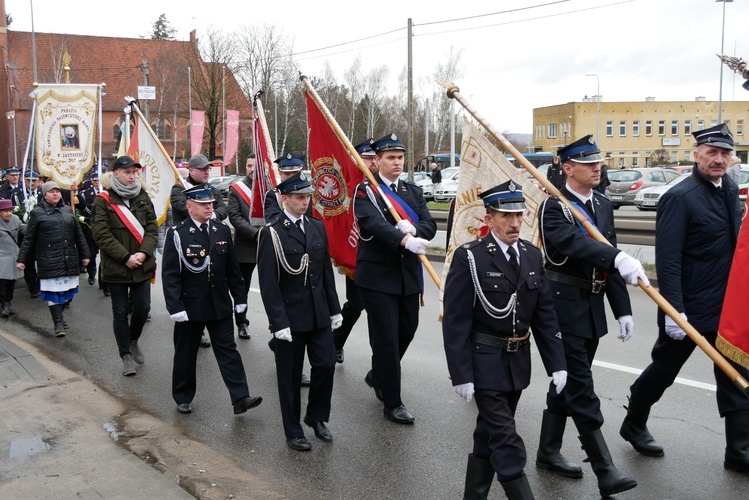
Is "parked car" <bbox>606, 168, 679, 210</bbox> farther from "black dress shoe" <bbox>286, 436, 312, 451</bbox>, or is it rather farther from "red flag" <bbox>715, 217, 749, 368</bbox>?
"red flag" <bbox>715, 217, 749, 368</bbox>

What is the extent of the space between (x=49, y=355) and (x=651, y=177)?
2585 cm

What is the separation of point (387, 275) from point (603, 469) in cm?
212

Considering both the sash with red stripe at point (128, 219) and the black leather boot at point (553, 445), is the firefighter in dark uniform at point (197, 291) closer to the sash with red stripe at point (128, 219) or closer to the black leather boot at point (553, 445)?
the sash with red stripe at point (128, 219)

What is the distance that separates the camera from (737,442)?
4.80m

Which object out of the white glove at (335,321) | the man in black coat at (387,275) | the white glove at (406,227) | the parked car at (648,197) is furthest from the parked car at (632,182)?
the white glove at (335,321)

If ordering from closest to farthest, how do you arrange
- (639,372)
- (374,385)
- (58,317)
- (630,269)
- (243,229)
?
(630,269)
(374,385)
(639,372)
(243,229)
(58,317)

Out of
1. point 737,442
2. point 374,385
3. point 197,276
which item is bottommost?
point 374,385

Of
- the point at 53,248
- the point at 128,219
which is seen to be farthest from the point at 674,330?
the point at 53,248

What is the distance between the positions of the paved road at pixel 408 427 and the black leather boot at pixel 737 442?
0.10 meters

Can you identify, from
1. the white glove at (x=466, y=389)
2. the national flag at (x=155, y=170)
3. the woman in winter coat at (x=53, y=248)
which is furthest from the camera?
the national flag at (x=155, y=170)

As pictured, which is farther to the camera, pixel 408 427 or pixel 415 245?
pixel 408 427

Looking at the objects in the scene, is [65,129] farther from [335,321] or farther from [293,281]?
[335,321]

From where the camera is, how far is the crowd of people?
4109 mm

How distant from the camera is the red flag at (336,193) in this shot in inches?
275
